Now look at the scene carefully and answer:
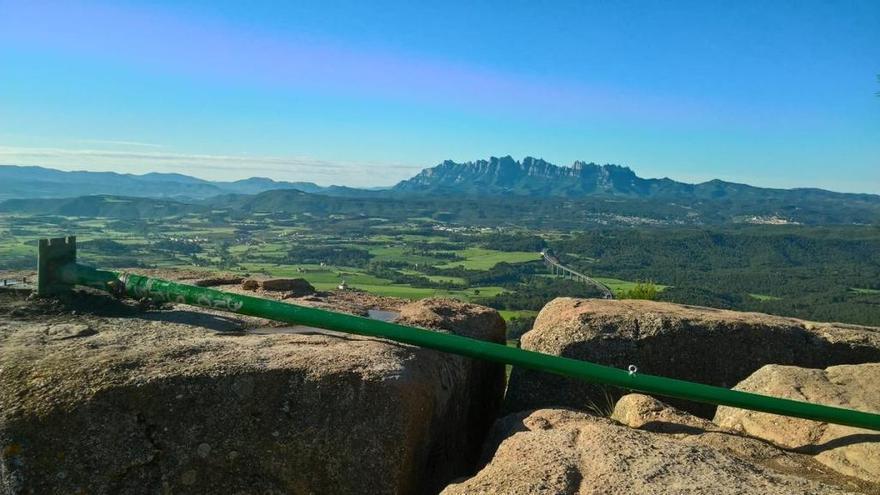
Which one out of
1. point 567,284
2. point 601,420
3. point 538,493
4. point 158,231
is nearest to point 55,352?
point 538,493

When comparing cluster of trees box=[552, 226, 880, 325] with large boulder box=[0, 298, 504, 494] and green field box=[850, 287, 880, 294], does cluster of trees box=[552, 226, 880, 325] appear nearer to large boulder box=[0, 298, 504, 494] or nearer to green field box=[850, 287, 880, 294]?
green field box=[850, 287, 880, 294]

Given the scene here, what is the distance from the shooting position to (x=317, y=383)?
5254 mm

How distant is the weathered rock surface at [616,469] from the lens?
4375 mm

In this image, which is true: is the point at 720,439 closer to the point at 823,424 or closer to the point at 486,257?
the point at 823,424

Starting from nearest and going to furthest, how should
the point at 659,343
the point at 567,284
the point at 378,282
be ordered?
the point at 659,343 < the point at 378,282 < the point at 567,284

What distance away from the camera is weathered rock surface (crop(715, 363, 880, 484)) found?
5.60 metres

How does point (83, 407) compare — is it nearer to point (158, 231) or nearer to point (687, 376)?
point (687, 376)

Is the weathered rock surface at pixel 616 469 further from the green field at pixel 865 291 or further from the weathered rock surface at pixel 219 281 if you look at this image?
the green field at pixel 865 291

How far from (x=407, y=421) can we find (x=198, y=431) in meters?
1.67

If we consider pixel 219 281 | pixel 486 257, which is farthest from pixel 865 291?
pixel 219 281

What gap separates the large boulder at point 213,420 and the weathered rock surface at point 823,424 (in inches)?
132

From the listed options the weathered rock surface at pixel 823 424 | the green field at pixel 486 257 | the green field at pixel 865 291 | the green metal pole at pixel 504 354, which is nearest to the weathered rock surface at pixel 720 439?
the weathered rock surface at pixel 823 424

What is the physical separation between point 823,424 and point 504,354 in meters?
3.17

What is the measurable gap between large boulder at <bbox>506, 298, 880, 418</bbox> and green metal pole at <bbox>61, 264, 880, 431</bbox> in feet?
4.27
